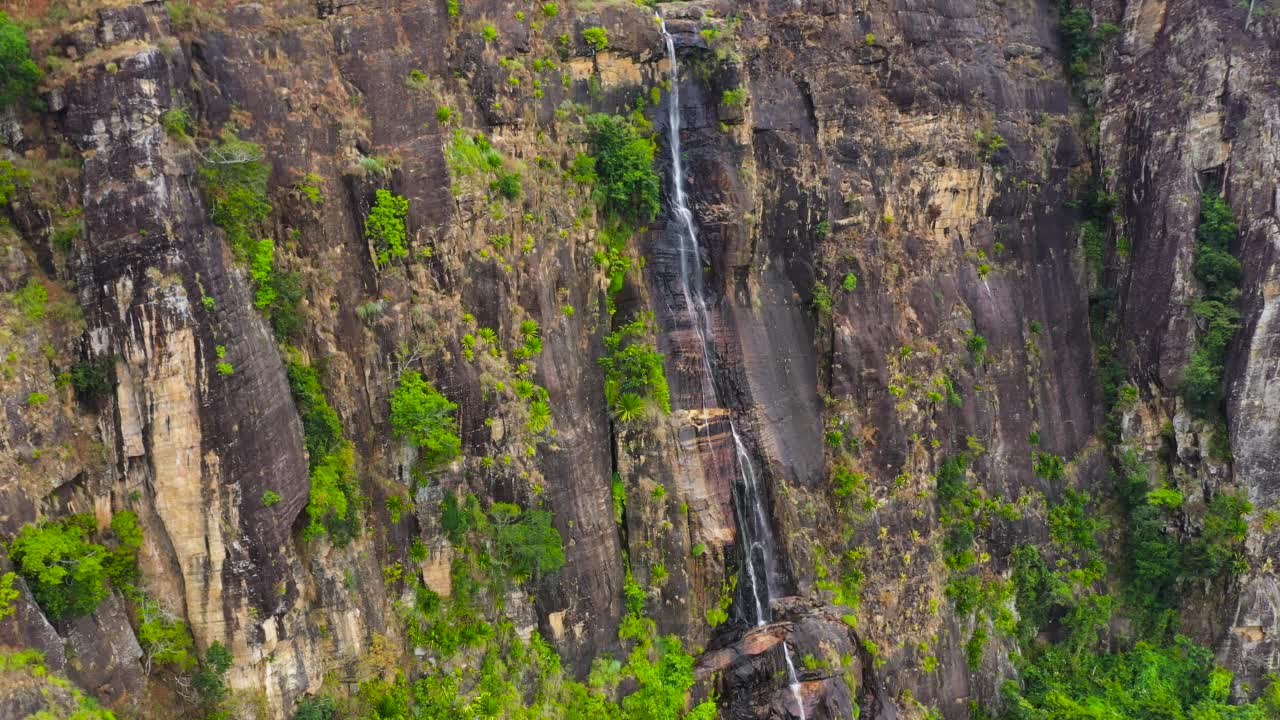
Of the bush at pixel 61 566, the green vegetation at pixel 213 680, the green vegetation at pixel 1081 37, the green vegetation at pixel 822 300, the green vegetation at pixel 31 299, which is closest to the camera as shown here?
the bush at pixel 61 566

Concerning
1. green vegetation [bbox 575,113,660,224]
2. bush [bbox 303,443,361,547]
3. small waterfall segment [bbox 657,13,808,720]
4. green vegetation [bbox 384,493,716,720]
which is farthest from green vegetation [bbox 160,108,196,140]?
small waterfall segment [bbox 657,13,808,720]

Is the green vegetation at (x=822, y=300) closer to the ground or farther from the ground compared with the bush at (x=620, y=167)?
closer to the ground

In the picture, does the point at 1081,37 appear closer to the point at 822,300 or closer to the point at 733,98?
the point at 733,98

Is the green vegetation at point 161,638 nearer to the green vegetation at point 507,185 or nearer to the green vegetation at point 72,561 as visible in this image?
the green vegetation at point 72,561

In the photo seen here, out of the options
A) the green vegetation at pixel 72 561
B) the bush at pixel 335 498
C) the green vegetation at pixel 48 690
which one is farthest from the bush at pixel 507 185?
the green vegetation at pixel 48 690

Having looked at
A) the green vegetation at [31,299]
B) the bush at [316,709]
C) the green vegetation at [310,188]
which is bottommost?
the bush at [316,709]

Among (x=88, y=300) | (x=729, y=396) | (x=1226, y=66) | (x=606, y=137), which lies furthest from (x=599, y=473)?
A: (x=1226, y=66)
